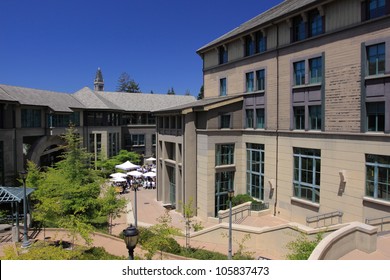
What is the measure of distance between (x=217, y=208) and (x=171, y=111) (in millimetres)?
9973

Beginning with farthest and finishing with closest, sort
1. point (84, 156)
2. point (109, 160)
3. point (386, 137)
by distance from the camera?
point (109, 160)
point (84, 156)
point (386, 137)

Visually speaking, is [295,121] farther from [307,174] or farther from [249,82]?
[249,82]

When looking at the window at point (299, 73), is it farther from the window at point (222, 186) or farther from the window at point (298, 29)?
the window at point (222, 186)

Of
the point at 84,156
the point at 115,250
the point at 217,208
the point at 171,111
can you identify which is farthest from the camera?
the point at 171,111

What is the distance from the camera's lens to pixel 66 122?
41.1 m

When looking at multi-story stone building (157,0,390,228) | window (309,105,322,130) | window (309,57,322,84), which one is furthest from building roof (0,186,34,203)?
window (309,57,322,84)

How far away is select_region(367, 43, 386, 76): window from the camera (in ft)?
58.4

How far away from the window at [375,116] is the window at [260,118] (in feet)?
30.3

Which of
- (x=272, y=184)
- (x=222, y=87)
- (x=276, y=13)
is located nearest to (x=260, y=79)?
(x=222, y=87)

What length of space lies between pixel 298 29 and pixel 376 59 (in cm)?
696

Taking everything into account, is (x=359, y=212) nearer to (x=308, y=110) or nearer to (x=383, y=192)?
(x=383, y=192)

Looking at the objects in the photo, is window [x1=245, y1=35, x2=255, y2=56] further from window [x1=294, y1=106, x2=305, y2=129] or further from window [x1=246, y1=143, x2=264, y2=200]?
window [x1=246, y1=143, x2=264, y2=200]

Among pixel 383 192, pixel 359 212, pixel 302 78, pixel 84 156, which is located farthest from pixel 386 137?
pixel 84 156

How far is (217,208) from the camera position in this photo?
88.5 feet
